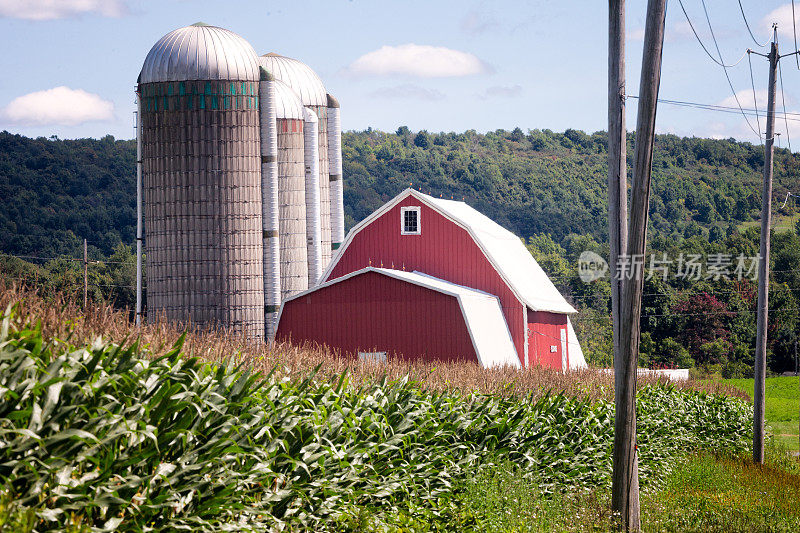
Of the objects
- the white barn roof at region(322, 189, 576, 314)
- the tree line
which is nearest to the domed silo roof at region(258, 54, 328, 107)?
the white barn roof at region(322, 189, 576, 314)

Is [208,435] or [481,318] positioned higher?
[208,435]

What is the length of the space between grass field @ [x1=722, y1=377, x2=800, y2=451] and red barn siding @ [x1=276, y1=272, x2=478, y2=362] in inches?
505

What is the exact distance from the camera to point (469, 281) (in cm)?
3027

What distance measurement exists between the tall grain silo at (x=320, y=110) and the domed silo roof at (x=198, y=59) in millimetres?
5902

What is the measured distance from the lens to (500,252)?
105ft

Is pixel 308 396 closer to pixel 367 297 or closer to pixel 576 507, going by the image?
pixel 576 507

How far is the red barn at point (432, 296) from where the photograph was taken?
1020 inches

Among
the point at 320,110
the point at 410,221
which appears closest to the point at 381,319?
the point at 410,221

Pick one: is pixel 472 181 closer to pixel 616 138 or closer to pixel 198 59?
pixel 198 59

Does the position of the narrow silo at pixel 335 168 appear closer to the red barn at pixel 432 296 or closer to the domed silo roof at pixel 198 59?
the red barn at pixel 432 296

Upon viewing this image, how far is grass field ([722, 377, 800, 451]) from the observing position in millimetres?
32875

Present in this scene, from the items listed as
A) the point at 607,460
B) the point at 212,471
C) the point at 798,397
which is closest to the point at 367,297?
the point at 607,460

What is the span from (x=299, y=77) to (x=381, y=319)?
47.2 ft

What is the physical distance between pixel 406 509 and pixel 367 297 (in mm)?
16594
